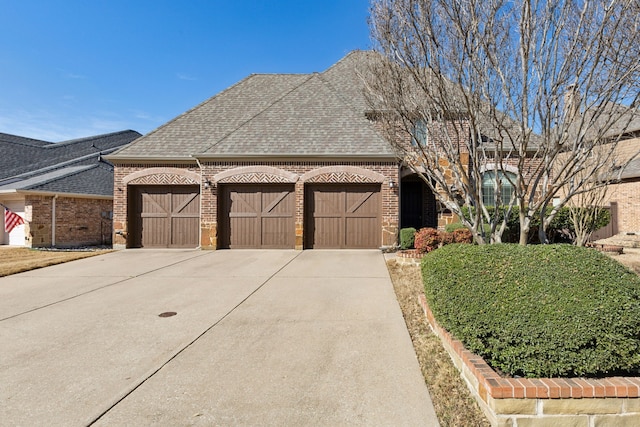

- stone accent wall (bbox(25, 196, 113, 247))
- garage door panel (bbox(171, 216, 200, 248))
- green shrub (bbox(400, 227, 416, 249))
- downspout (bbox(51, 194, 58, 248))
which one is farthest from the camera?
downspout (bbox(51, 194, 58, 248))

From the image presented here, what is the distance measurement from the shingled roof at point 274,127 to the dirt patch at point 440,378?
722 cm

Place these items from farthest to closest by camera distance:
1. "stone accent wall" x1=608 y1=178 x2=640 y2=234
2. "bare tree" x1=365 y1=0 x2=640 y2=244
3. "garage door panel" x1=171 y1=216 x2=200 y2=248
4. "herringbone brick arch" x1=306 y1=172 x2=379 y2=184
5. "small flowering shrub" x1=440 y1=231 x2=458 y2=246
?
"stone accent wall" x1=608 y1=178 x2=640 y2=234 < "garage door panel" x1=171 y1=216 x2=200 y2=248 < "herringbone brick arch" x1=306 y1=172 x2=379 y2=184 < "small flowering shrub" x1=440 y1=231 x2=458 y2=246 < "bare tree" x1=365 y1=0 x2=640 y2=244

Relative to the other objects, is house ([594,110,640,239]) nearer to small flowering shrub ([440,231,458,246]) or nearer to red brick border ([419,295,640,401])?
small flowering shrub ([440,231,458,246])

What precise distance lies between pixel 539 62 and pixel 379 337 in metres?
4.04

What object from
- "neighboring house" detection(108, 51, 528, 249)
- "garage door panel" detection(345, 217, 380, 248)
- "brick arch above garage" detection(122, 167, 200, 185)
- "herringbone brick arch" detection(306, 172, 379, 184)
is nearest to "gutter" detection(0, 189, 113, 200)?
"neighboring house" detection(108, 51, 528, 249)

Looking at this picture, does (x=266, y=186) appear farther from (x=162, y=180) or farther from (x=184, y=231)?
(x=162, y=180)

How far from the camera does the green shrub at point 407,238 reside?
1003 cm

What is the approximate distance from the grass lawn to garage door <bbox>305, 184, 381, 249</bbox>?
7654 mm

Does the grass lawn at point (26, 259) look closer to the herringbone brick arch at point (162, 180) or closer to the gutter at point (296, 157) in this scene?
the herringbone brick arch at point (162, 180)

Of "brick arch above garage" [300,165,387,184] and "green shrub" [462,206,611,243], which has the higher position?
"brick arch above garage" [300,165,387,184]

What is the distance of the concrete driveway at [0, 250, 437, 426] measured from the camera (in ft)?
8.40

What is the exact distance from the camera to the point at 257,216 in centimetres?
1152

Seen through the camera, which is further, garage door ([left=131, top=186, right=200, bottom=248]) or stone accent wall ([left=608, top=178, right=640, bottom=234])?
stone accent wall ([left=608, top=178, right=640, bottom=234])

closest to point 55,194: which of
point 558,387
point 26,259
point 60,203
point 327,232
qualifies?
point 60,203
